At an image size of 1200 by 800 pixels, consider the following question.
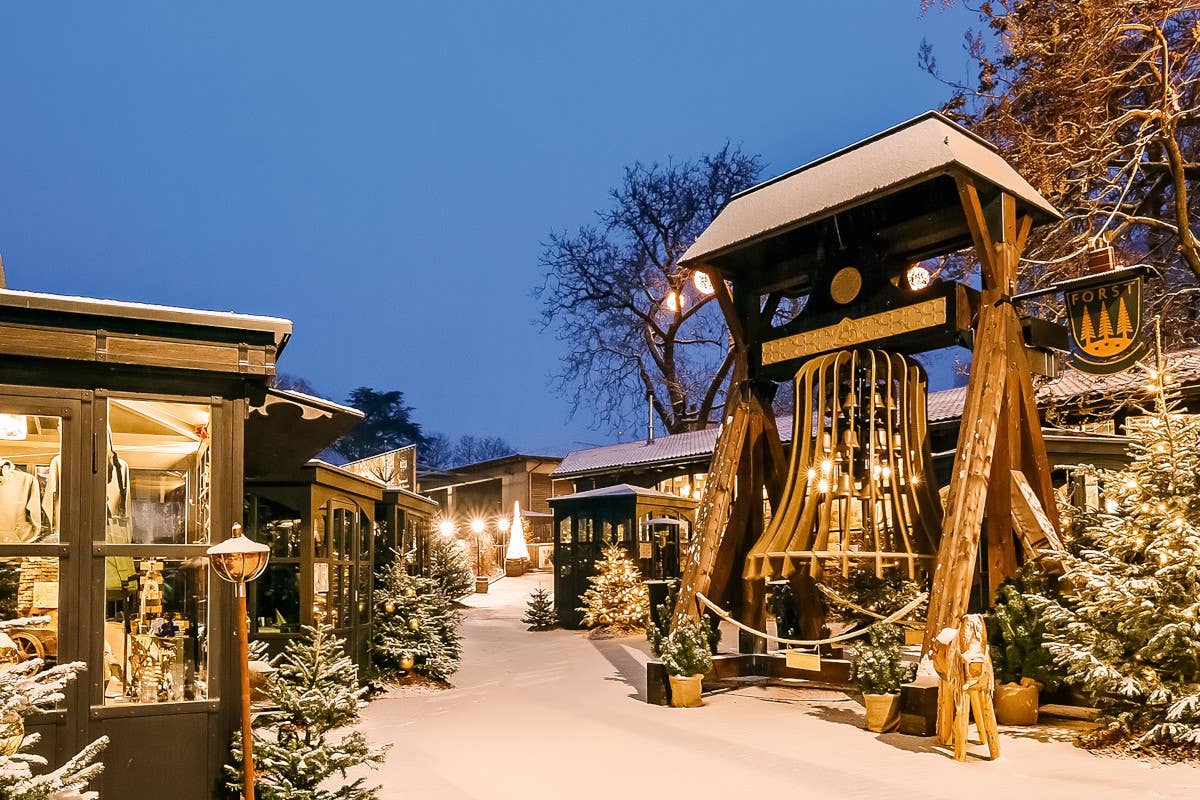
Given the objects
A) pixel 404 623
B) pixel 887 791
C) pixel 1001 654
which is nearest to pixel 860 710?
pixel 1001 654

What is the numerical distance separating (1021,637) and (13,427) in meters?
7.87

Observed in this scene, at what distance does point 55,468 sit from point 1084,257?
48.7 ft

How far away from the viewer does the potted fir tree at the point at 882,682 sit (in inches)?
331

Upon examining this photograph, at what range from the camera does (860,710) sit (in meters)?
9.62

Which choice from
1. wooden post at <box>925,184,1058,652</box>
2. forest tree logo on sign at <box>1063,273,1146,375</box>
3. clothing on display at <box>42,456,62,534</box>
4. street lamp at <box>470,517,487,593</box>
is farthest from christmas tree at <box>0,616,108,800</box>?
street lamp at <box>470,517,487,593</box>

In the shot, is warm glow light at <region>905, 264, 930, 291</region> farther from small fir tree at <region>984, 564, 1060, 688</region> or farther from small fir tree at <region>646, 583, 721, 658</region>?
small fir tree at <region>646, 583, 721, 658</region>

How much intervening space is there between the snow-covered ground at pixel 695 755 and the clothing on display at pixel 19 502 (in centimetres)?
286

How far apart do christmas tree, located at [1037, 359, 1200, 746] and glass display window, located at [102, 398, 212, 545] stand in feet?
21.6

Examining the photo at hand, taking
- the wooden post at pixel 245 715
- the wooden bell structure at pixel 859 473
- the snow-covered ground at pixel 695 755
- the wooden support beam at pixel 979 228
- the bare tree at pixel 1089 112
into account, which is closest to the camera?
the wooden post at pixel 245 715

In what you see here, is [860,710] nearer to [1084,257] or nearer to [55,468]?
[55,468]

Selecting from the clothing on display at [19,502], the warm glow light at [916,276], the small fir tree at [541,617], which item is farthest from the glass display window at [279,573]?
the small fir tree at [541,617]

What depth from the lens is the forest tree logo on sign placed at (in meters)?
8.95

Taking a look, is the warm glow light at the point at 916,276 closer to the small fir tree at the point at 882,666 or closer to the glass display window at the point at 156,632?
the small fir tree at the point at 882,666

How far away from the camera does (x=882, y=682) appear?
27.7 feet
